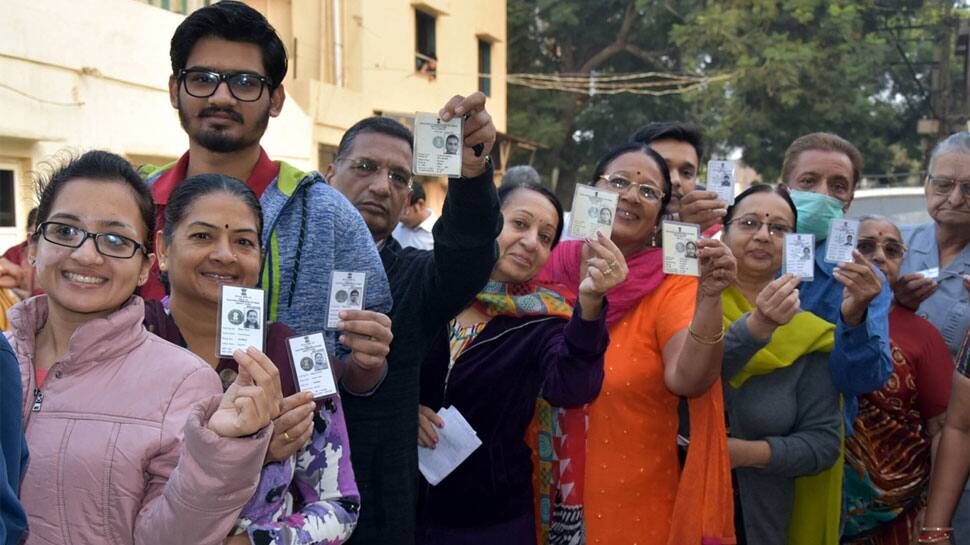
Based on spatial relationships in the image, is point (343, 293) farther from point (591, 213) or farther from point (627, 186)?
point (627, 186)

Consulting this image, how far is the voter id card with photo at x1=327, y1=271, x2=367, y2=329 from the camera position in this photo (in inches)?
85.7

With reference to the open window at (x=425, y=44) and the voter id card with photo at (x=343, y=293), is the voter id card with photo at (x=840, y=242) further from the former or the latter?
the open window at (x=425, y=44)

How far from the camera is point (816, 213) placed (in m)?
3.79

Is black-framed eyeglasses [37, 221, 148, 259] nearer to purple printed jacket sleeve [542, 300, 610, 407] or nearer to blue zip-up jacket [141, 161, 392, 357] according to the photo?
blue zip-up jacket [141, 161, 392, 357]

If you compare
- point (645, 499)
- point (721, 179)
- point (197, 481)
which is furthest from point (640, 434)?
point (197, 481)

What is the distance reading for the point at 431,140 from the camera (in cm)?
229

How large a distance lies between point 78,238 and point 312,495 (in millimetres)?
756

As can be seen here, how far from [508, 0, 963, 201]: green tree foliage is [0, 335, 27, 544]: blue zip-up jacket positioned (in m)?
20.3

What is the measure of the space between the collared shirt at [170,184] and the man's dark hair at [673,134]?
1819 mm

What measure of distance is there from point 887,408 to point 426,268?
207 cm

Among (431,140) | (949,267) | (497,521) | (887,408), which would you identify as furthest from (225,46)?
(949,267)

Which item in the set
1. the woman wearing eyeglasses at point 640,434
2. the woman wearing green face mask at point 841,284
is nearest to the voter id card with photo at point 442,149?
the woman wearing eyeglasses at point 640,434

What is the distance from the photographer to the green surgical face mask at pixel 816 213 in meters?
3.78

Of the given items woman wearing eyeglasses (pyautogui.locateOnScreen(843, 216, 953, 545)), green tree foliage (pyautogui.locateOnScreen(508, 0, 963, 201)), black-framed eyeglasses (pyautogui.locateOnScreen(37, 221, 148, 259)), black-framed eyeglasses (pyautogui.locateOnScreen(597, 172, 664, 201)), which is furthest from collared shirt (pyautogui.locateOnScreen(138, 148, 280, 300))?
green tree foliage (pyautogui.locateOnScreen(508, 0, 963, 201))
